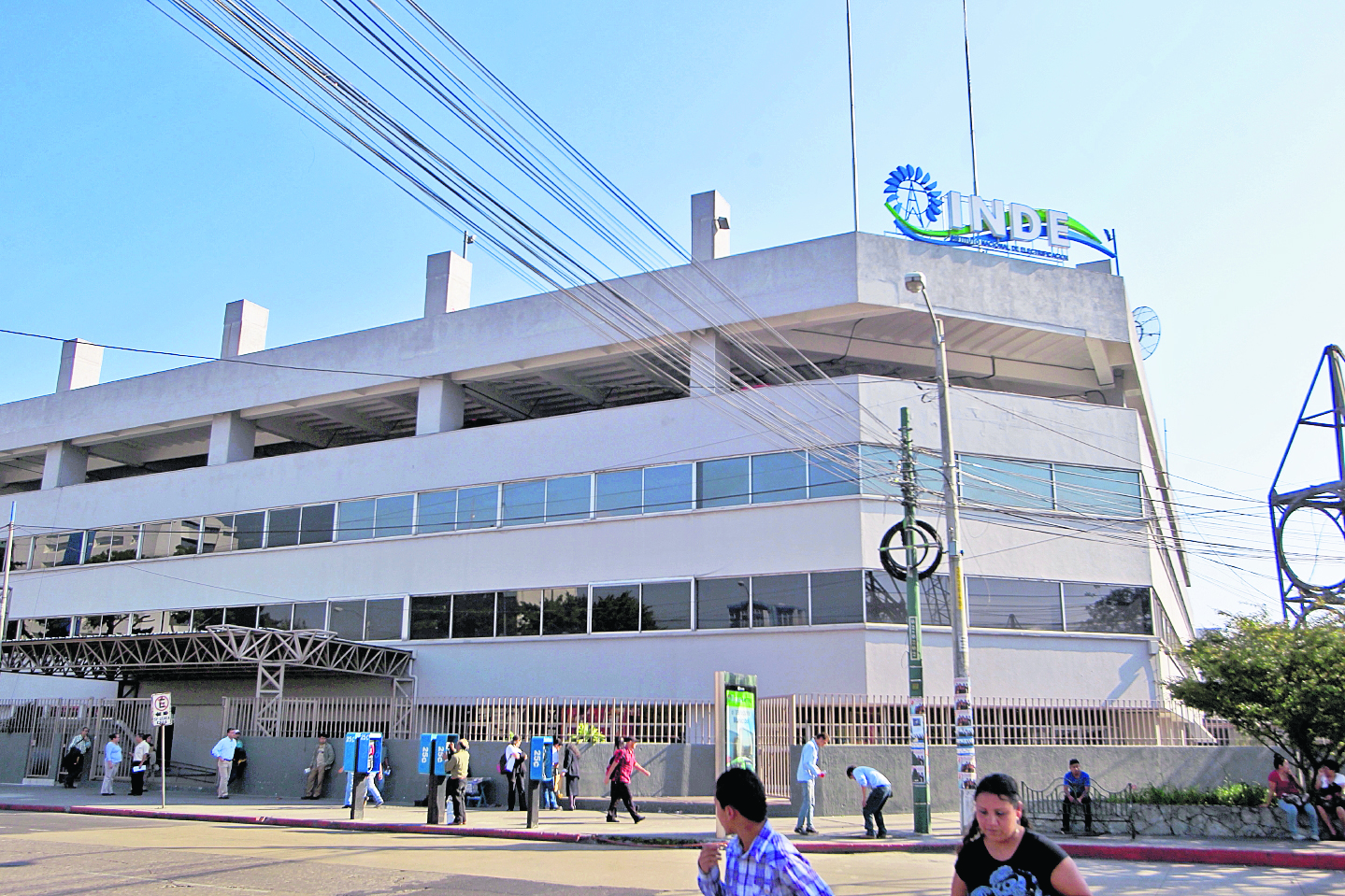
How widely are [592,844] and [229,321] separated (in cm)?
2627

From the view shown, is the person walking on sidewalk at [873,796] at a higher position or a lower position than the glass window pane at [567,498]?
lower

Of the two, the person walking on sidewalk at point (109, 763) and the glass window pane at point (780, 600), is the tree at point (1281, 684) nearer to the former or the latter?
the glass window pane at point (780, 600)

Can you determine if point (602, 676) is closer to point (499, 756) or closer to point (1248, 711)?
point (499, 756)

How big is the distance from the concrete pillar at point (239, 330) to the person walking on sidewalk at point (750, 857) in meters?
34.7

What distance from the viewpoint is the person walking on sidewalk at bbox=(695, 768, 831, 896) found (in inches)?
177

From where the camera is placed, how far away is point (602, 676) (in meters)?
26.7

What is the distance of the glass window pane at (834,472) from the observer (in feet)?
82.3

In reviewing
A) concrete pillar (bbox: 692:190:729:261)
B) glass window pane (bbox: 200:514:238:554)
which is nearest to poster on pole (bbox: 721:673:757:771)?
concrete pillar (bbox: 692:190:729:261)

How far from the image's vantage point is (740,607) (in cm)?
2564

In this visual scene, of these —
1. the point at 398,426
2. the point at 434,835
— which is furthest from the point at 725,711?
→ the point at 398,426

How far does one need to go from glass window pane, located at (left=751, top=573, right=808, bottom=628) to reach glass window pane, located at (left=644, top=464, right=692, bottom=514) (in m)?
2.84

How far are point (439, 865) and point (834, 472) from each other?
14292 mm

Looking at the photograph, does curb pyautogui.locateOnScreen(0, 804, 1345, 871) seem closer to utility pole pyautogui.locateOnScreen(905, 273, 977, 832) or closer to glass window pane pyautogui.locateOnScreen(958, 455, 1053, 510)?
utility pole pyautogui.locateOnScreen(905, 273, 977, 832)

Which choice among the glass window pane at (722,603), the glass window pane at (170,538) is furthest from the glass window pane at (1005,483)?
the glass window pane at (170,538)
